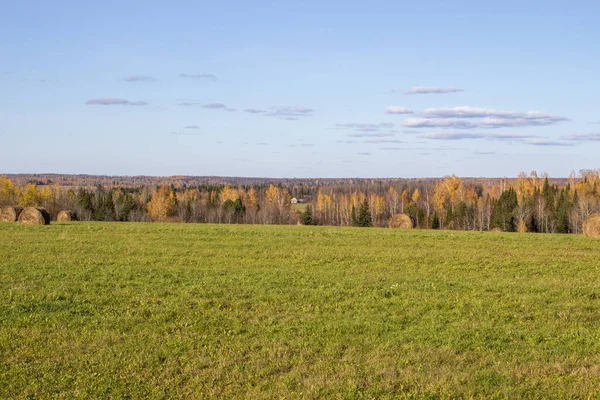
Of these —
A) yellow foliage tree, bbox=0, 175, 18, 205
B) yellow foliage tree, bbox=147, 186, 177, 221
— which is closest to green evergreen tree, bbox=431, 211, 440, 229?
yellow foliage tree, bbox=147, 186, 177, 221

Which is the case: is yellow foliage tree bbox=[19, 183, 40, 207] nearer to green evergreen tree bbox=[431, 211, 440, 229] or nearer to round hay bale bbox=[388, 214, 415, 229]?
green evergreen tree bbox=[431, 211, 440, 229]

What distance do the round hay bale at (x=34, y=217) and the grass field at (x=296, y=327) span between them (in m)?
18.4

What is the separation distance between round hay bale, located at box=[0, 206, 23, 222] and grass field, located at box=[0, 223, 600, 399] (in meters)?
22.4

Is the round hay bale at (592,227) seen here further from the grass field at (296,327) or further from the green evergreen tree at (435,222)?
the green evergreen tree at (435,222)

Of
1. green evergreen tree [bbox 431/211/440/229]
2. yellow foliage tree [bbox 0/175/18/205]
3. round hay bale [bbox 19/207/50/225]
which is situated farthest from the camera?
yellow foliage tree [bbox 0/175/18/205]

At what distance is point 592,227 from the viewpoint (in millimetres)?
37375

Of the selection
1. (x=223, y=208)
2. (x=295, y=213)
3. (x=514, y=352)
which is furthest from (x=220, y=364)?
(x=295, y=213)

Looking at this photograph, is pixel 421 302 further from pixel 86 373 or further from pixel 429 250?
pixel 429 250

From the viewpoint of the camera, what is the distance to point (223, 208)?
4562 inches

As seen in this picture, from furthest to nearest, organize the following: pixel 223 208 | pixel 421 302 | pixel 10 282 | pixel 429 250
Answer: pixel 223 208, pixel 429 250, pixel 10 282, pixel 421 302

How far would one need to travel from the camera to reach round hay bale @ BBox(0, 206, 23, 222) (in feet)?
144

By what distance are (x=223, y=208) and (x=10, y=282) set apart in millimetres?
99107

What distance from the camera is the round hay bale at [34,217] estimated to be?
134ft

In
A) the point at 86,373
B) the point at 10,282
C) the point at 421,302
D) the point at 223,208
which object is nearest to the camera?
the point at 86,373
